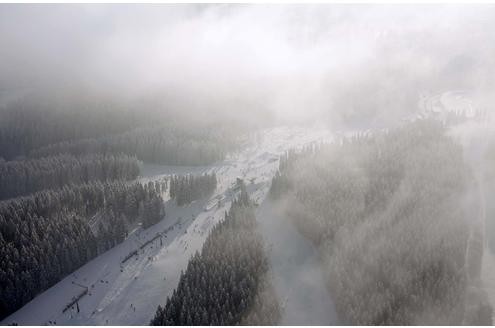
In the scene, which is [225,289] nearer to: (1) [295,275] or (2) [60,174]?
(1) [295,275]

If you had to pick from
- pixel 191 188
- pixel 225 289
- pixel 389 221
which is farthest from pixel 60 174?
pixel 389 221

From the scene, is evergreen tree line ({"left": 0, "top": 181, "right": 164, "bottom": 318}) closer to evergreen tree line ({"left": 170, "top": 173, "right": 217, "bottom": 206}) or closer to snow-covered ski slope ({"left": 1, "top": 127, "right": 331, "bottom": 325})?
snow-covered ski slope ({"left": 1, "top": 127, "right": 331, "bottom": 325})

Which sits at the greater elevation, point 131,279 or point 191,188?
point 191,188

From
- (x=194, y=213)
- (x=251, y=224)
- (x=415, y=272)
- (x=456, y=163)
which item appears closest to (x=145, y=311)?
(x=251, y=224)

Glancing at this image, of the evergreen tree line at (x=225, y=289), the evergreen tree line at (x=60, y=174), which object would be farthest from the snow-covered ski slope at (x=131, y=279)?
the evergreen tree line at (x=60, y=174)

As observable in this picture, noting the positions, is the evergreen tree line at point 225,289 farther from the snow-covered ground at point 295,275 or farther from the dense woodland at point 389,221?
the dense woodland at point 389,221

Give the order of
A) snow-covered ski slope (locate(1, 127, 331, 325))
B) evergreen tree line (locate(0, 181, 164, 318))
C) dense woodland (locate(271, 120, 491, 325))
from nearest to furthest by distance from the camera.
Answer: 1. dense woodland (locate(271, 120, 491, 325))
2. snow-covered ski slope (locate(1, 127, 331, 325))
3. evergreen tree line (locate(0, 181, 164, 318))

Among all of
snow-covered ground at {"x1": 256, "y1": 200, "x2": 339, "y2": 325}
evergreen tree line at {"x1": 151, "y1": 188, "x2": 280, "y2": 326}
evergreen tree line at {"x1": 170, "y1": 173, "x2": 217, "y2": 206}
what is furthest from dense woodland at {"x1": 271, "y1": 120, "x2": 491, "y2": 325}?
evergreen tree line at {"x1": 170, "y1": 173, "x2": 217, "y2": 206}
